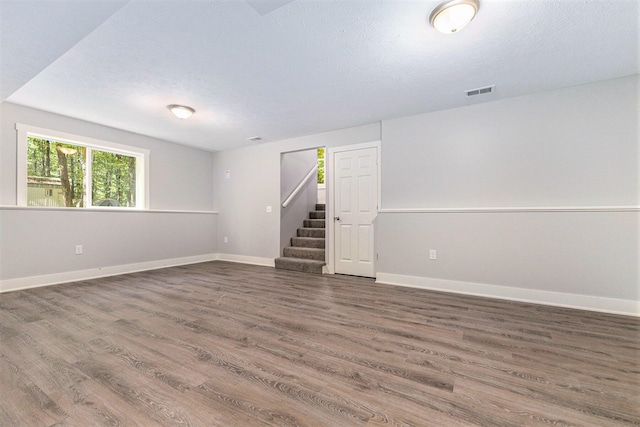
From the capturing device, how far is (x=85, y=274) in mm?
3967

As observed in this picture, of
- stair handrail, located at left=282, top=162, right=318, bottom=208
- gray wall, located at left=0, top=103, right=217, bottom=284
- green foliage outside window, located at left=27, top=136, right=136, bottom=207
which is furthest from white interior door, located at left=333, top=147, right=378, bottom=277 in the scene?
green foliage outside window, located at left=27, top=136, right=136, bottom=207

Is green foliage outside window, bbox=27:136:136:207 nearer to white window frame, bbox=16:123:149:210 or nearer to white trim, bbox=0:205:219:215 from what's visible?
white window frame, bbox=16:123:149:210

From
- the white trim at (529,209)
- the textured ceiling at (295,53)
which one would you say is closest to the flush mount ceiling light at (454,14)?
the textured ceiling at (295,53)

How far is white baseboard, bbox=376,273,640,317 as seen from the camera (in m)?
2.66

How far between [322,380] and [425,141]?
328cm

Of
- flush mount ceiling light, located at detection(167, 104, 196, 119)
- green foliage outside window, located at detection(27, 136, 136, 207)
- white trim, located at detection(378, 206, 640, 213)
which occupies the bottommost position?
white trim, located at detection(378, 206, 640, 213)

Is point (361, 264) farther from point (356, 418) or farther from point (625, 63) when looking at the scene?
point (625, 63)

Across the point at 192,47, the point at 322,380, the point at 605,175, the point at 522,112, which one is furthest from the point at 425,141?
the point at 322,380

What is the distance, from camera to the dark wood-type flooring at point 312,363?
127cm

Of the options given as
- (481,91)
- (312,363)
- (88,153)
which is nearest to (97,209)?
(88,153)

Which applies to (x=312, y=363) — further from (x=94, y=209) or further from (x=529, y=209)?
(x=94, y=209)

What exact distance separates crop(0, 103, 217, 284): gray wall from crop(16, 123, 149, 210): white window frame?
0.06 m

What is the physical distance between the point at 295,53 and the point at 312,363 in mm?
2463

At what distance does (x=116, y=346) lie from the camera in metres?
1.91
